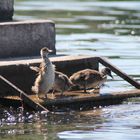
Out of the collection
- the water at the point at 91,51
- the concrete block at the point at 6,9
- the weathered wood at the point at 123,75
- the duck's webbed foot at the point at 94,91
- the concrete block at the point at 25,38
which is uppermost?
the concrete block at the point at 6,9

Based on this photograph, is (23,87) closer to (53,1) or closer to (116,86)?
(116,86)

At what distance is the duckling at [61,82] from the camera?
15.4m

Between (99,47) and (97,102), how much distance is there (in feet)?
27.7

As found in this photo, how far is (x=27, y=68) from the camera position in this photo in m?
15.8

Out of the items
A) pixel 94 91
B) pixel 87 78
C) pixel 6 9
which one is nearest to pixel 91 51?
pixel 6 9

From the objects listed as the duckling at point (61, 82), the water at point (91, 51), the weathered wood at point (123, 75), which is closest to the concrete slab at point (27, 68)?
the weathered wood at point (123, 75)

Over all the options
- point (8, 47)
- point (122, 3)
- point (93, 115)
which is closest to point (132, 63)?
point (8, 47)

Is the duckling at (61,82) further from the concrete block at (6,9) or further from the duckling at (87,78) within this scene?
the concrete block at (6,9)

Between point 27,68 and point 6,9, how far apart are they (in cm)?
250

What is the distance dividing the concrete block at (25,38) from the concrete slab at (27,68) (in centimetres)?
56

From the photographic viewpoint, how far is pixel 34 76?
1603cm

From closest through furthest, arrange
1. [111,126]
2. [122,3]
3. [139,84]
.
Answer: [111,126], [139,84], [122,3]

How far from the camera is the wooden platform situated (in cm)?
1494

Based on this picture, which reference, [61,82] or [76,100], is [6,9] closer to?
[61,82]
